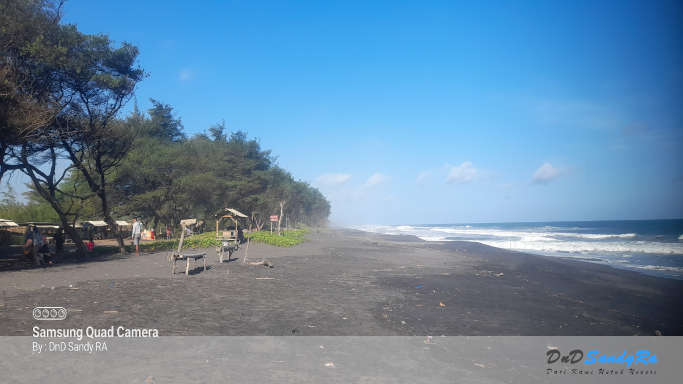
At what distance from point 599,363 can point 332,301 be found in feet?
18.6

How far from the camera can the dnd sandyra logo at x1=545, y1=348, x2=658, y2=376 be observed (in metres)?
5.46

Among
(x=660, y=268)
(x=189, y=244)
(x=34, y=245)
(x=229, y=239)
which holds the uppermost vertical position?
(x=34, y=245)

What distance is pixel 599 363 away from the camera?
227 inches

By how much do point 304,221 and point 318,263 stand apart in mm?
80721

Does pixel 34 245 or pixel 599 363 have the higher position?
pixel 34 245

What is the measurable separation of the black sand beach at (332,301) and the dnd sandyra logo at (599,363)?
1001 millimetres

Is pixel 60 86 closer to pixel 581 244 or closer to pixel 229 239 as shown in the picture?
pixel 229 239

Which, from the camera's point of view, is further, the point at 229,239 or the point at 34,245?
the point at 229,239

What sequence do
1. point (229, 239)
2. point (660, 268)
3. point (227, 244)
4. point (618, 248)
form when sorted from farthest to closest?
point (618, 248) → point (229, 239) → point (660, 268) → point (227, 244)

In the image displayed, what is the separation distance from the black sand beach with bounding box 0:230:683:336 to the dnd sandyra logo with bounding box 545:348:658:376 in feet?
3.28

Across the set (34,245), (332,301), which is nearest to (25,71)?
(34,245)

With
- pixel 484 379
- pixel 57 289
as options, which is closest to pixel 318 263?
pixel 57 289

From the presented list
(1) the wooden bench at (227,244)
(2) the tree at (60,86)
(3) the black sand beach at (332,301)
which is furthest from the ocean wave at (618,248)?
(2) the tree at (60,86)

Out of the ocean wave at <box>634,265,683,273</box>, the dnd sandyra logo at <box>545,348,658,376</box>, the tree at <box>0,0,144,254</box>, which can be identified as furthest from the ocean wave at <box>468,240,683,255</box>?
the tree at <box>0,0,144,254</box>
